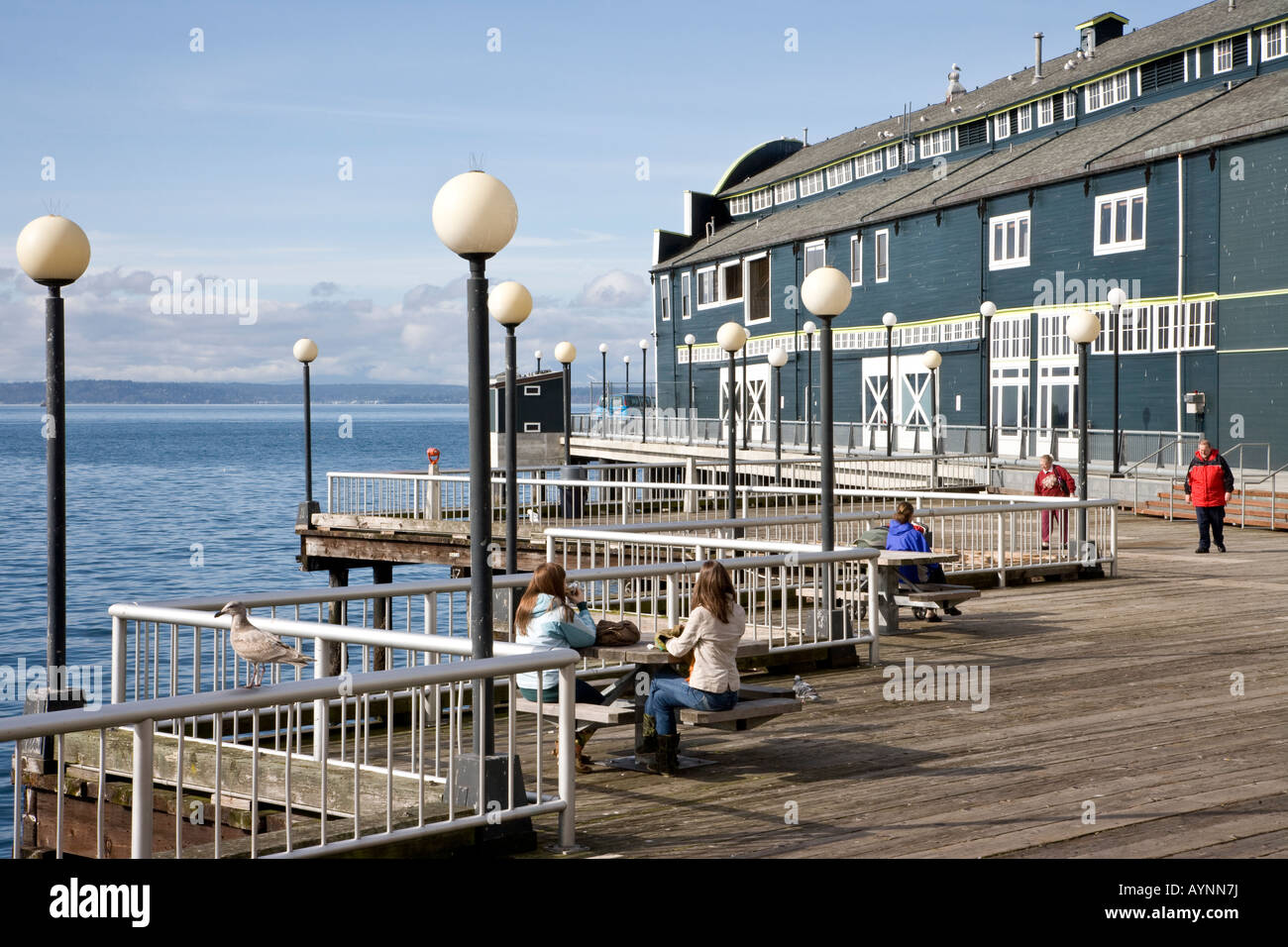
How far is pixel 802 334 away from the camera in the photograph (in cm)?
5406

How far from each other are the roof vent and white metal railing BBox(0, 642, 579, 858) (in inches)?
2090

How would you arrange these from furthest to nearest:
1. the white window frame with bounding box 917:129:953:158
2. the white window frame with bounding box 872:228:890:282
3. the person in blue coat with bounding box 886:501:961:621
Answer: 1. the white window frame with bounding box 917:129:953:158
2. the white window frame with bounding box 872:228:890:282
3. the person in blue coat with bounding box 886:501:961:621

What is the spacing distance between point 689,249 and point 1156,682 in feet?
188

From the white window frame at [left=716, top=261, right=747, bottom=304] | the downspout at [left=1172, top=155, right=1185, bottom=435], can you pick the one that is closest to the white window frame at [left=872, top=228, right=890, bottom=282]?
the white window frame at [left=716, top=261, right=747, bottom=304]

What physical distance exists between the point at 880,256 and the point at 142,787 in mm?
46181

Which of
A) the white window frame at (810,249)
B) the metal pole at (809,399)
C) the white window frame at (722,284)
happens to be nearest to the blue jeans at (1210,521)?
the metal pole at (809,399)

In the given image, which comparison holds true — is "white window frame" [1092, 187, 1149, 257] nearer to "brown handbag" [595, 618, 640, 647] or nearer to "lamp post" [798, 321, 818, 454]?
"lamp post" [798, 321, 818, 454]

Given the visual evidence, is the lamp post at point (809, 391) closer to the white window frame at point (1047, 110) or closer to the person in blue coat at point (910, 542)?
the white window frame at point (1047, 110)

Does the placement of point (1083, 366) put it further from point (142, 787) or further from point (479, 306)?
point (142, 787)

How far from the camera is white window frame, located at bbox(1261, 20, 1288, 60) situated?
3706 cm

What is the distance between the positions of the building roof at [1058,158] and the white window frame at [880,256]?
63 centimetres

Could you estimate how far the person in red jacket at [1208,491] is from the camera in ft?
69.9

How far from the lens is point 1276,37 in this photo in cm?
3741
